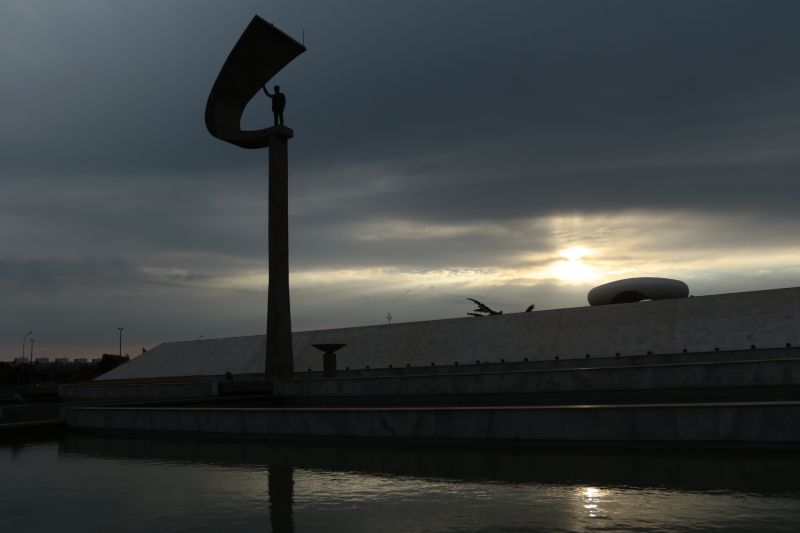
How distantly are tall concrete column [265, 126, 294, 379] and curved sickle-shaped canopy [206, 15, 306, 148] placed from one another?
74cm

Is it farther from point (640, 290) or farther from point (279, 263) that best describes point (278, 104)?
point (640, 290)

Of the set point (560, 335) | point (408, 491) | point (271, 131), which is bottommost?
point (408, 491)

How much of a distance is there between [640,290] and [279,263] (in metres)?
18.8

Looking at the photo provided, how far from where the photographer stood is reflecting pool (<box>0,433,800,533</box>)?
4.99 metres

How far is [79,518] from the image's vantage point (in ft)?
18.6

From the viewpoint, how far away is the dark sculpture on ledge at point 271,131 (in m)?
21.2

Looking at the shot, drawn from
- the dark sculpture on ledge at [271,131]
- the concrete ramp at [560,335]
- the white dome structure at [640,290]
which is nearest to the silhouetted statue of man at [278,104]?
the dark sculpture on ledge at [271,131]

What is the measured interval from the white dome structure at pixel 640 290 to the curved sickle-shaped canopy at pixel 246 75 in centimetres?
1911

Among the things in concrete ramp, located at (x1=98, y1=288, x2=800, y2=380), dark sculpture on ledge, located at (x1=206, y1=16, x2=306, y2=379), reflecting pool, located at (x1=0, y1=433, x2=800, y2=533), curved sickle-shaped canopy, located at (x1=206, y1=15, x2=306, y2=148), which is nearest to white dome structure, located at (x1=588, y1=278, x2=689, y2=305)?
concrete ramp, located at (x1=98, y1=288, x2=800, y2=380)

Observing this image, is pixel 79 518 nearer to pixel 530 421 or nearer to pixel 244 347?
pixel 530 421

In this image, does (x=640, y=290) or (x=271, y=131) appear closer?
(x=271, y=131)

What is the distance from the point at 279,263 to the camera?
21516 millimetres

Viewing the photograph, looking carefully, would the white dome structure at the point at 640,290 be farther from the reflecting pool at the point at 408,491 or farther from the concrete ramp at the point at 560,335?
the reflecting pool at the point at 408,491

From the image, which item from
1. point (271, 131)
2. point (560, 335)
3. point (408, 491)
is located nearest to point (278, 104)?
point (271, 131)
